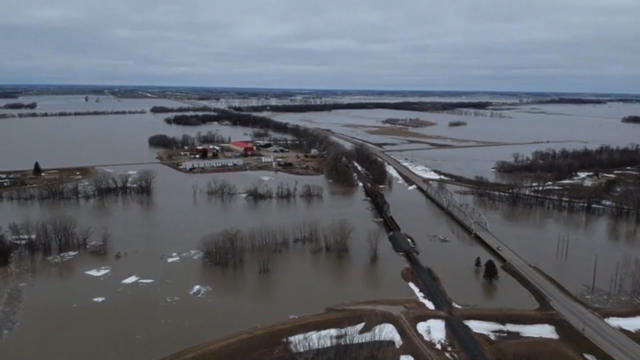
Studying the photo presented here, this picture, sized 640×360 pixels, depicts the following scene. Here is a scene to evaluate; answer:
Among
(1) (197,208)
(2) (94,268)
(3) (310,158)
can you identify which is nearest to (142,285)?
(2) (94,268)

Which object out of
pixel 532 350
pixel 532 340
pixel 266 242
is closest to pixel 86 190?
pixel 266 242

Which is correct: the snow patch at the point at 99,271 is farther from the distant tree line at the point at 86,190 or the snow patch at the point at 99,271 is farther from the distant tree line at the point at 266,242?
the distant tree line at the point at 86,190

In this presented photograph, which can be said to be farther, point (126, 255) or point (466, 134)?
point (466, 134)

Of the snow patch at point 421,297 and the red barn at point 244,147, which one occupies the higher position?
the red barn at point 244,147

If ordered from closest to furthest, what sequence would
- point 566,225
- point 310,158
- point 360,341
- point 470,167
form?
point 360,341 < point 566,225 < point 470,167 < point 310,158

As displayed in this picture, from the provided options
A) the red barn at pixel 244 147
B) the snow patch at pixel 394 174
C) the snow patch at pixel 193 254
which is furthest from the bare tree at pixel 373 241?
the red barn at pixel 244 147

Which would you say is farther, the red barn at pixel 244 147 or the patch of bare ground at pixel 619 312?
the red barn at pixel 244 147

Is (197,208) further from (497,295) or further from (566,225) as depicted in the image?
(566,225)
